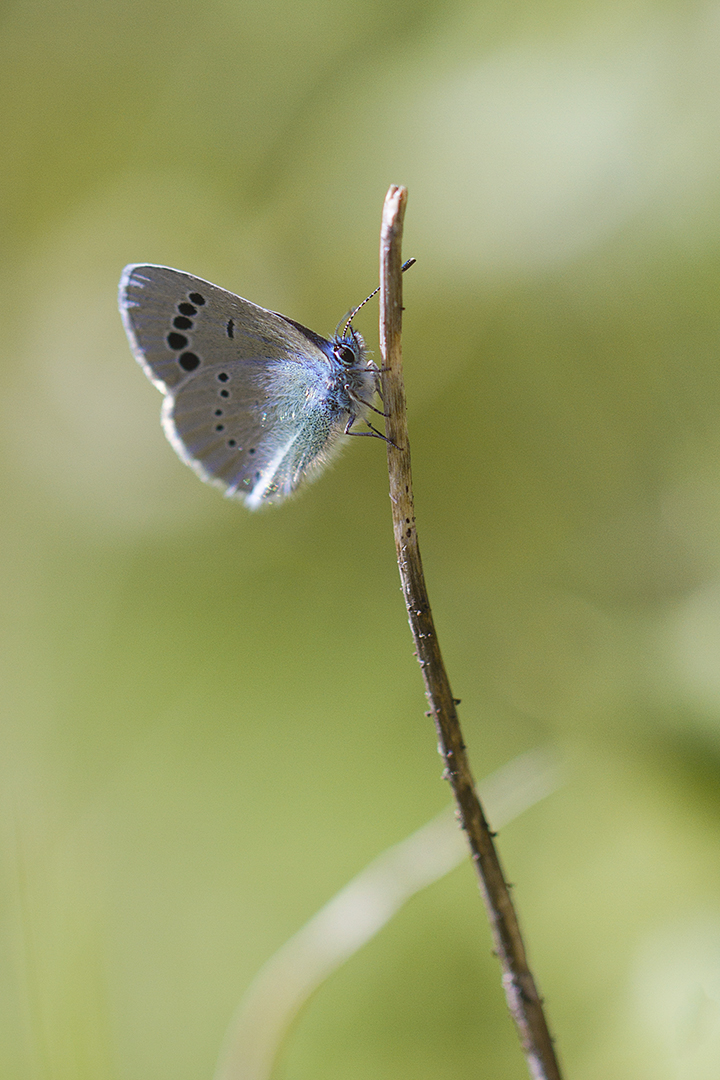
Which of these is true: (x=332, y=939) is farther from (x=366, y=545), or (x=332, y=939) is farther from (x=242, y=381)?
(x=366, y=545)

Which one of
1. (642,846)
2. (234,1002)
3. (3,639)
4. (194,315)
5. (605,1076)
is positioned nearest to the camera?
(194,315)

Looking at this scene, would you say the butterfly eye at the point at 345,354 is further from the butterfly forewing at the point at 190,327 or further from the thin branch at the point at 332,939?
the thin branch at the point at 332,939

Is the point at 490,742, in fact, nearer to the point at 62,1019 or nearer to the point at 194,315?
the point at 62,1019

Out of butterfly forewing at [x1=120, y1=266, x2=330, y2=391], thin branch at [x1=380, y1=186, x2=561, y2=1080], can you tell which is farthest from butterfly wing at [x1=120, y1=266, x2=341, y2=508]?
thin branch at [x1=380, y1=186, x2=561, y2=1080]

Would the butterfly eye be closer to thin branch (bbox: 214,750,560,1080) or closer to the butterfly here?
the butterfly

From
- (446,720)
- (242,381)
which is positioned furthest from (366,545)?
(446,720)

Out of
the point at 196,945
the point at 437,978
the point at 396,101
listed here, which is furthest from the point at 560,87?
the point at 196,945

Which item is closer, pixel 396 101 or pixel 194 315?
pixel 194 315
